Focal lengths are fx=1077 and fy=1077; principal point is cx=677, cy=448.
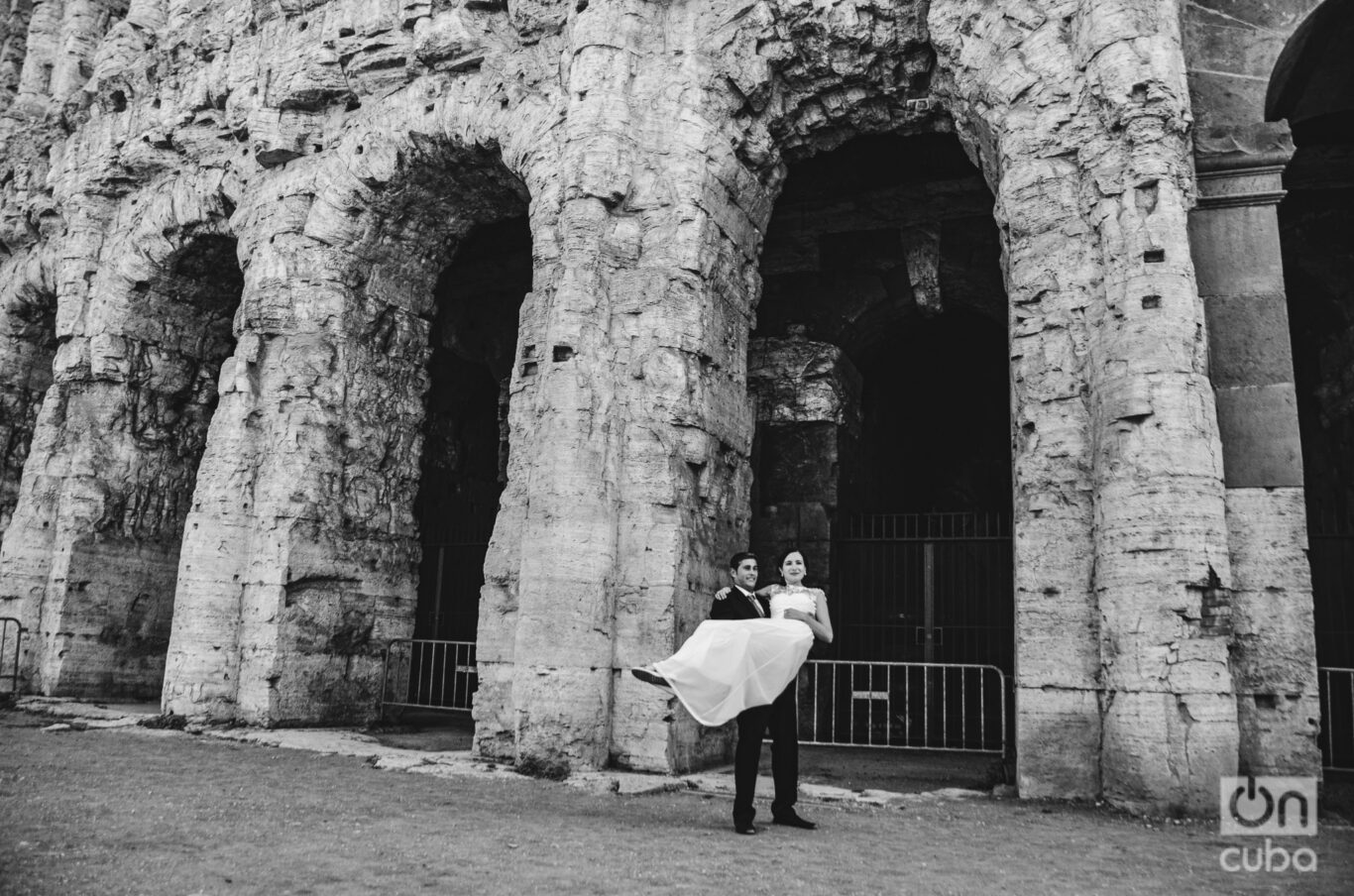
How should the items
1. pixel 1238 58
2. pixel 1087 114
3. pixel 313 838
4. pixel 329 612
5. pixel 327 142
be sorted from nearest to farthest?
1. pixel 313 838
2. pixel 1087 114
3. pixel 1238 58
4. pixel 329 612
5. pixel 327 142

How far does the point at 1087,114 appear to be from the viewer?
6.36m

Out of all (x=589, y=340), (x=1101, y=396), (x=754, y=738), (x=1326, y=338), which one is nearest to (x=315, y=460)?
(x=589, y=340)

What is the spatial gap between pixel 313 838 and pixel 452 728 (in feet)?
16.4

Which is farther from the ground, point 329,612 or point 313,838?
point 329,612

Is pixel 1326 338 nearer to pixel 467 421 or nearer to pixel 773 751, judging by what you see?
pixel 773 751

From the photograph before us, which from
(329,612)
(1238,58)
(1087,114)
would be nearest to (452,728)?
(329,612)

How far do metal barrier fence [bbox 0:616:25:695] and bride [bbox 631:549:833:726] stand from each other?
8.04 metres

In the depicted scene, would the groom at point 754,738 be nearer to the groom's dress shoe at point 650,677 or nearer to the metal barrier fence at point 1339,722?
the groom's dress shoe at point 650,677

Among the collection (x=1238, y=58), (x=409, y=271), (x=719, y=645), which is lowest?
(x=719, y=645)

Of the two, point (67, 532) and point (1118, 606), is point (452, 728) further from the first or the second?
point (1118, 606)

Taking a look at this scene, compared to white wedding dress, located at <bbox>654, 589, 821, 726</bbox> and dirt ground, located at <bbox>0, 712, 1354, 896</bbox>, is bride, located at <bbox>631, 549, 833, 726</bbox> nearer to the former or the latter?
white wedding dress, located at <bbox>654, 589, 821, 726</bbox>

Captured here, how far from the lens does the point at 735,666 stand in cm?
452

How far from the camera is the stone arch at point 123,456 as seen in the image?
10016 millimetres

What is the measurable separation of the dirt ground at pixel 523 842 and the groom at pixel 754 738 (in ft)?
0.39
